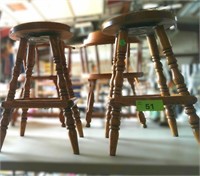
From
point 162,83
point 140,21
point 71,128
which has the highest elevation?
point 140,21

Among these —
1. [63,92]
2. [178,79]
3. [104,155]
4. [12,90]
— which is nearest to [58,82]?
[63,92]

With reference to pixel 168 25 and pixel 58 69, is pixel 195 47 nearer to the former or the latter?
pixel 168 25

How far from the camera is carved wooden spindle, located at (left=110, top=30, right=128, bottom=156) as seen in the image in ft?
3.00

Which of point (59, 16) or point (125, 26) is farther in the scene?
point (59, 16)

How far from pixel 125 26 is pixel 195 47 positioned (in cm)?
386

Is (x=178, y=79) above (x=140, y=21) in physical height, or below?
below

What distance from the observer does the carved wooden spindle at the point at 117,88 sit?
0.91 m

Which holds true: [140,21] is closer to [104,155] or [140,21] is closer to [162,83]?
[162,83]

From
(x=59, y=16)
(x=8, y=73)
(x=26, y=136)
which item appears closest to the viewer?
(x=26, y=136)

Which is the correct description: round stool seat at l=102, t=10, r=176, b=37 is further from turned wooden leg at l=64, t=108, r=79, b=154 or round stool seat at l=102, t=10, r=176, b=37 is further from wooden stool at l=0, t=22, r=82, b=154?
turned wooden leg at l=64, t=108, r=79, b=154

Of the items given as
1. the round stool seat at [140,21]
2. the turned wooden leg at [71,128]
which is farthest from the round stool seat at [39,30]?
the turned wooden leg at [71,128]

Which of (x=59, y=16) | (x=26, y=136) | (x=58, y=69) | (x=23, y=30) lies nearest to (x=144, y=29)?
(x=58, y=69)

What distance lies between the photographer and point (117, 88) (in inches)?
37.5

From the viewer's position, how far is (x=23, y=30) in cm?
98
